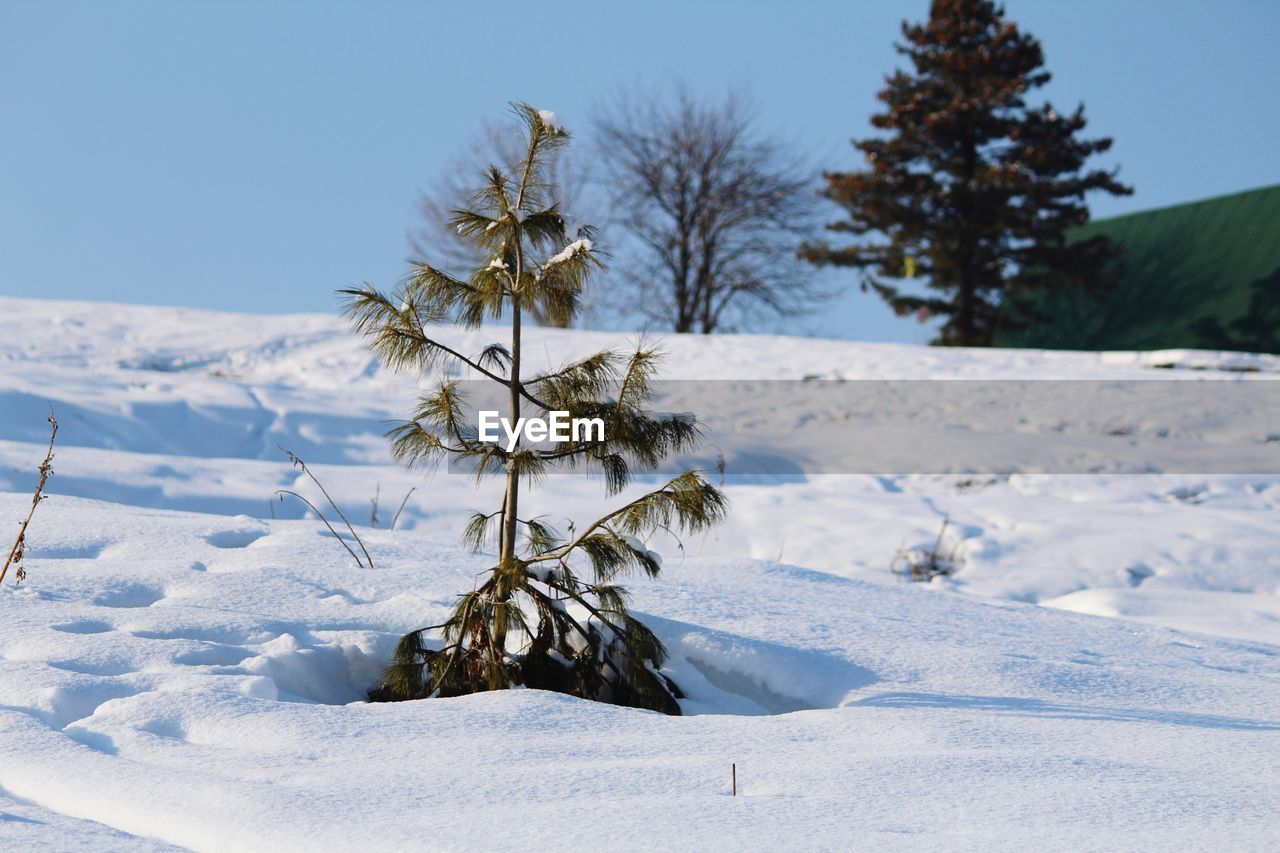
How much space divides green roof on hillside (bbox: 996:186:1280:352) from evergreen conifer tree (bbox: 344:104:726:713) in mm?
23651

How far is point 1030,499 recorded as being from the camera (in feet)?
Answer: 30.1

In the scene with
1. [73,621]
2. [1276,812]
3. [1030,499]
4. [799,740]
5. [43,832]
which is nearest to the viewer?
[43,832]

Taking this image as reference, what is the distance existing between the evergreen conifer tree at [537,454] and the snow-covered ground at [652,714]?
0.31 metres

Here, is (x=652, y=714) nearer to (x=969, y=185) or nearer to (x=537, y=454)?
(x=537, y=454)

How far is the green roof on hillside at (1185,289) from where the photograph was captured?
24016 mm

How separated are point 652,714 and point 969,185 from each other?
22869 millimetres

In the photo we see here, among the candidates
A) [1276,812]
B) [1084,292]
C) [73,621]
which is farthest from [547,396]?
[1084,292]

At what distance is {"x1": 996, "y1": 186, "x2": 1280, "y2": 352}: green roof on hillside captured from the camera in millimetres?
24016

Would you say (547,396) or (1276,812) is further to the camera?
(547,396)

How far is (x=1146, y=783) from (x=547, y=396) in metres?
2.11

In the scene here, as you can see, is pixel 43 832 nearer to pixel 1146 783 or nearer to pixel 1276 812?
pixel 1146 783

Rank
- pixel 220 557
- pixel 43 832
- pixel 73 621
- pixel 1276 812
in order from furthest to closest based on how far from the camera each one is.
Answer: pixel 220 557
pixel 73 621
pixel 1276 812
pixel 43 832

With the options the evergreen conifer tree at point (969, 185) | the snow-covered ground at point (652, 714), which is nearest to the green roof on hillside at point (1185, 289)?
the evergreen conifer tree at point (969, 185)

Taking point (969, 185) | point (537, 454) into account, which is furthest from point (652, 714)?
point (969, 185)
